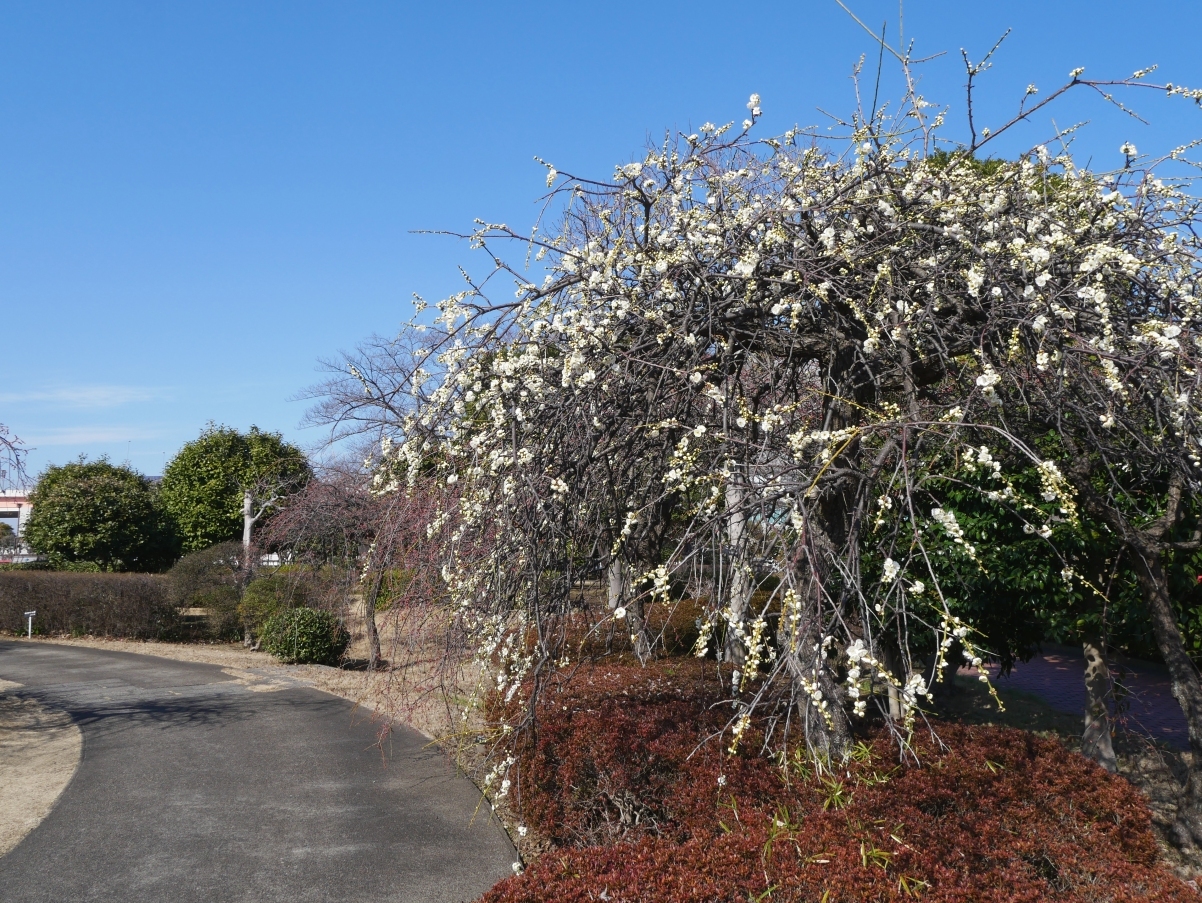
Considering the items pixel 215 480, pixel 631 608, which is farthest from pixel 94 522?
pixel 631 608

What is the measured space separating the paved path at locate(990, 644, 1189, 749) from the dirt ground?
8232 millimetres

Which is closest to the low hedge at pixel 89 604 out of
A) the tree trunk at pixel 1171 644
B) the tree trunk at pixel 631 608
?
the tree trunk at pixel 631 608

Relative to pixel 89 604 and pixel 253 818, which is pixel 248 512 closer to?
pixel 89 604

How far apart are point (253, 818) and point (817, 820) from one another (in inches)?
165

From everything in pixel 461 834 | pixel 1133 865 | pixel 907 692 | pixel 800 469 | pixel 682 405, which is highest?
pixel 682 405

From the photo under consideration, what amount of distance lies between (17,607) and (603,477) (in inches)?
631

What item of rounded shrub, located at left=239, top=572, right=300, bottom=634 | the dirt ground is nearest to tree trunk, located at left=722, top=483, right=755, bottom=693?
the dirt ground

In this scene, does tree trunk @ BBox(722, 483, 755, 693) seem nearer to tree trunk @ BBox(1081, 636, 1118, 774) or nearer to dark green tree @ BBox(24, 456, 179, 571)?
tree trunk @ BBox(1081, 636, 1118, 774)

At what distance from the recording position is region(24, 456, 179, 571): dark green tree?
18141mm

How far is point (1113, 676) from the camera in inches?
301

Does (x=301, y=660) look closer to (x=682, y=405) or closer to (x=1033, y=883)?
(x=682, y=405)

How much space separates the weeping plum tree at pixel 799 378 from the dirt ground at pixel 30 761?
4000mm

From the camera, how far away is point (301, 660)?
13516mm

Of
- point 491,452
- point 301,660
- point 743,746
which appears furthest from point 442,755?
point 301,660
